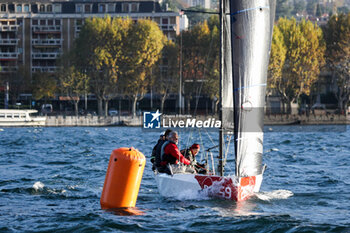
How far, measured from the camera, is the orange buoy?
48.1 ft

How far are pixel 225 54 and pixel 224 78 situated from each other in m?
0.63

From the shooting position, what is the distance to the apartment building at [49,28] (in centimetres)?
10050

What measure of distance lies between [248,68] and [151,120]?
6489 centimetres

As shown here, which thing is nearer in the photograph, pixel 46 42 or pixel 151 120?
pixel 151 120

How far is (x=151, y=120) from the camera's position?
265 feet

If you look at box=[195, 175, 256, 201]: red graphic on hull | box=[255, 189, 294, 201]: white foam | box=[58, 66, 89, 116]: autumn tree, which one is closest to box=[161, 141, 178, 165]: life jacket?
box=[195, 175, 256, 201]: red graphic on hull

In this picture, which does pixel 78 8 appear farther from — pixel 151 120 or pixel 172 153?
pixel 172 153

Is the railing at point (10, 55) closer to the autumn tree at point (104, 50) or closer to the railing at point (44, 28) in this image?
the railing at point (44, 28)

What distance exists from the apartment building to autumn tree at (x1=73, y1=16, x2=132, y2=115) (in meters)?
21.2

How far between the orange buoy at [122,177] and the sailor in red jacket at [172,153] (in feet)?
7.80

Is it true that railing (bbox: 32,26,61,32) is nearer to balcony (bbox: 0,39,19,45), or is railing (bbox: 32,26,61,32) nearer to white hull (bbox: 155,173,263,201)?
balcony (bbox: 0,39,19,45)

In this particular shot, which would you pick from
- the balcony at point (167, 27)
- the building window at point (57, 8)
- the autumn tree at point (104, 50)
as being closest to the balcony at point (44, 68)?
the building window at point (57, 8)

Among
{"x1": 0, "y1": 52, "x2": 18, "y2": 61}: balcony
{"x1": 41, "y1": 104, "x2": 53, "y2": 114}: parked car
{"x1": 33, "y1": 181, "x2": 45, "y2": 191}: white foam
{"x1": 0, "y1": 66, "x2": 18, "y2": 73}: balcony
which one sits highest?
{"x1": 0, "y1": 52, "x2": 18, "y2": 61}: balcony

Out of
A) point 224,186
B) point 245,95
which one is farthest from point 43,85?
point 245,95
